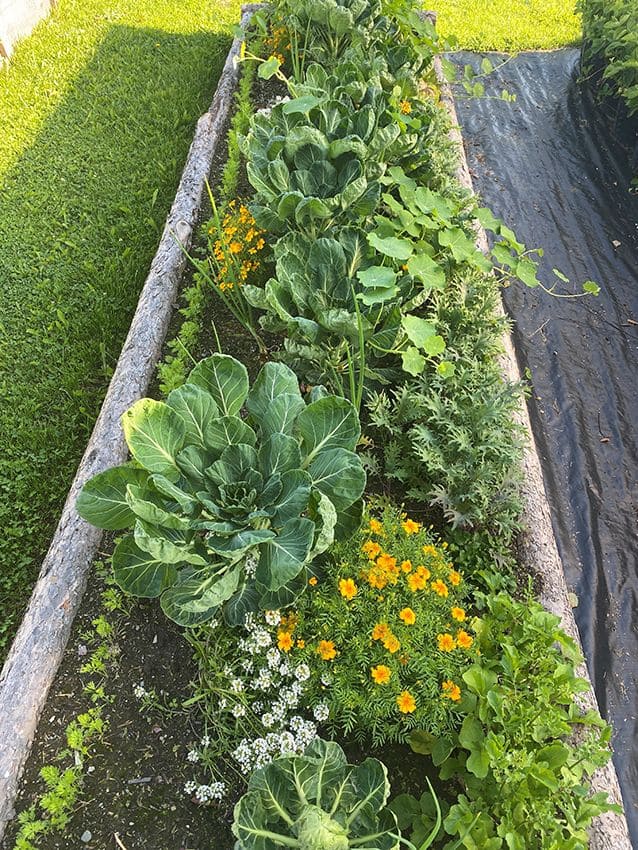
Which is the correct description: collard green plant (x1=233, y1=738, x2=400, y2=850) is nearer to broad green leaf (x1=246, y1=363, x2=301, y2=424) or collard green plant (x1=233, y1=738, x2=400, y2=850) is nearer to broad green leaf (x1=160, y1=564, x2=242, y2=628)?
broad green leaf (x1=160, y1=564, x2=242, y2=628)

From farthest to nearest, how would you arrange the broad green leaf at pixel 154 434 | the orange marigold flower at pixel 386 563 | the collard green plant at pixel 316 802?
the orange marigold flower at pixel 386 563
the broad green leaf at pixel 154 434
the collard green plant at pixel 316 802

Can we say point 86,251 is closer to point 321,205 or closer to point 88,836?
point 321,205

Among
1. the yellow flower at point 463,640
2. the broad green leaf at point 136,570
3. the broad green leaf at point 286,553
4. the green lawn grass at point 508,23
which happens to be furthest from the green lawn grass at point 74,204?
the green lawn grass at point 508,23

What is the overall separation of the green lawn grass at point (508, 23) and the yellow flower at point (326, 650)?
5976 mm

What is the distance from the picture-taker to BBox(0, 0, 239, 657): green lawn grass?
270 centimetres

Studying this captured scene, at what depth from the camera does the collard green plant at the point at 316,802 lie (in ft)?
4.24

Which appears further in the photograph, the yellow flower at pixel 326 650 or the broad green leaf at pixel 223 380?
the broad green leaf at pixel 223 380

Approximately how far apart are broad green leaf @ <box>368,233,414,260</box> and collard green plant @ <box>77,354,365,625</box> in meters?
0.76

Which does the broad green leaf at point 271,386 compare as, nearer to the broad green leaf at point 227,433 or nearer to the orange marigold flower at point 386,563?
the broad green leaf at point 227,433

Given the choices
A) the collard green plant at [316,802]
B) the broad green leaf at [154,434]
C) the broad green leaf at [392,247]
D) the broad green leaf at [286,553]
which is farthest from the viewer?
the broad green leaf at [392,247]

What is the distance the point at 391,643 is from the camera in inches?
61.5

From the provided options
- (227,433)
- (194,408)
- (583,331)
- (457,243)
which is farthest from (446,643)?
(583,331)

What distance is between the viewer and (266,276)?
2852mm

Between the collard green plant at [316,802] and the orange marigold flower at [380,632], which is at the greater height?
the orange marigold flower at [380,632]
